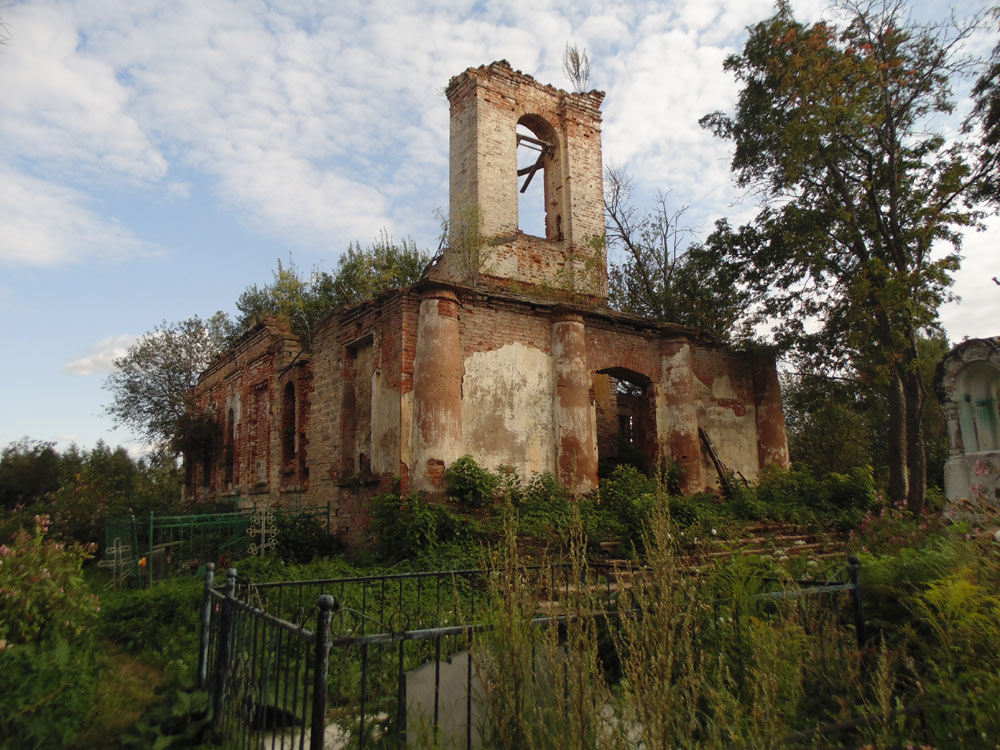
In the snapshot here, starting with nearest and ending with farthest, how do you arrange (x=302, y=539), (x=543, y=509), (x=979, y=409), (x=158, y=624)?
(x=158, y=624), (x=979, y=409), (x=543, y=509), (x=302, y=539)

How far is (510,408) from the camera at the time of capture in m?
11.1

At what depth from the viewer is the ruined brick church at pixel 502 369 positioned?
10383mm

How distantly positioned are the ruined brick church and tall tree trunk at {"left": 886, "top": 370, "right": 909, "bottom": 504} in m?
2.31

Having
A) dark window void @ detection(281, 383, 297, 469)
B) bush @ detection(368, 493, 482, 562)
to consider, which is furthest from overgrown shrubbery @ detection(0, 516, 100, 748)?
dark window void @ detection(281, 383, 297, 469)

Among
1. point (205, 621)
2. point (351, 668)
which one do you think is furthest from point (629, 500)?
point (205, 621)

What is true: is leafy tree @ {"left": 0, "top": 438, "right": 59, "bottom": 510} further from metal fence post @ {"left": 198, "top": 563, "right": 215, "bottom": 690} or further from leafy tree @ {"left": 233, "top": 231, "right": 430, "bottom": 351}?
metal fence post @ {"left": 198, "top": 563, "right": 215, "bottom": 690}

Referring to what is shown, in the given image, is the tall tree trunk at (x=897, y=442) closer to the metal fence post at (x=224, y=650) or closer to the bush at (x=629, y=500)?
the bush at (x=629, y=500)

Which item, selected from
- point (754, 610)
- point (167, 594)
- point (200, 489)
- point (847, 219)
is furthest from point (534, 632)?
point (200, 489)

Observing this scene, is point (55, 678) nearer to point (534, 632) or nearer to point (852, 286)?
point (534, 632)

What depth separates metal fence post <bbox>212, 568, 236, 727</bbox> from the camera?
4.10m

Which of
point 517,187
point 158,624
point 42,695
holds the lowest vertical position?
point 158,624

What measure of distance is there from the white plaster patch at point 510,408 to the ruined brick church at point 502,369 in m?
0.03

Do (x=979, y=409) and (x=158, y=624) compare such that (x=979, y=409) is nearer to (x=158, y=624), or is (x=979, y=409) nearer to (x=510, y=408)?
(x=510, y=408)

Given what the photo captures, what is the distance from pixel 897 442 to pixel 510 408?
8.15 meters
